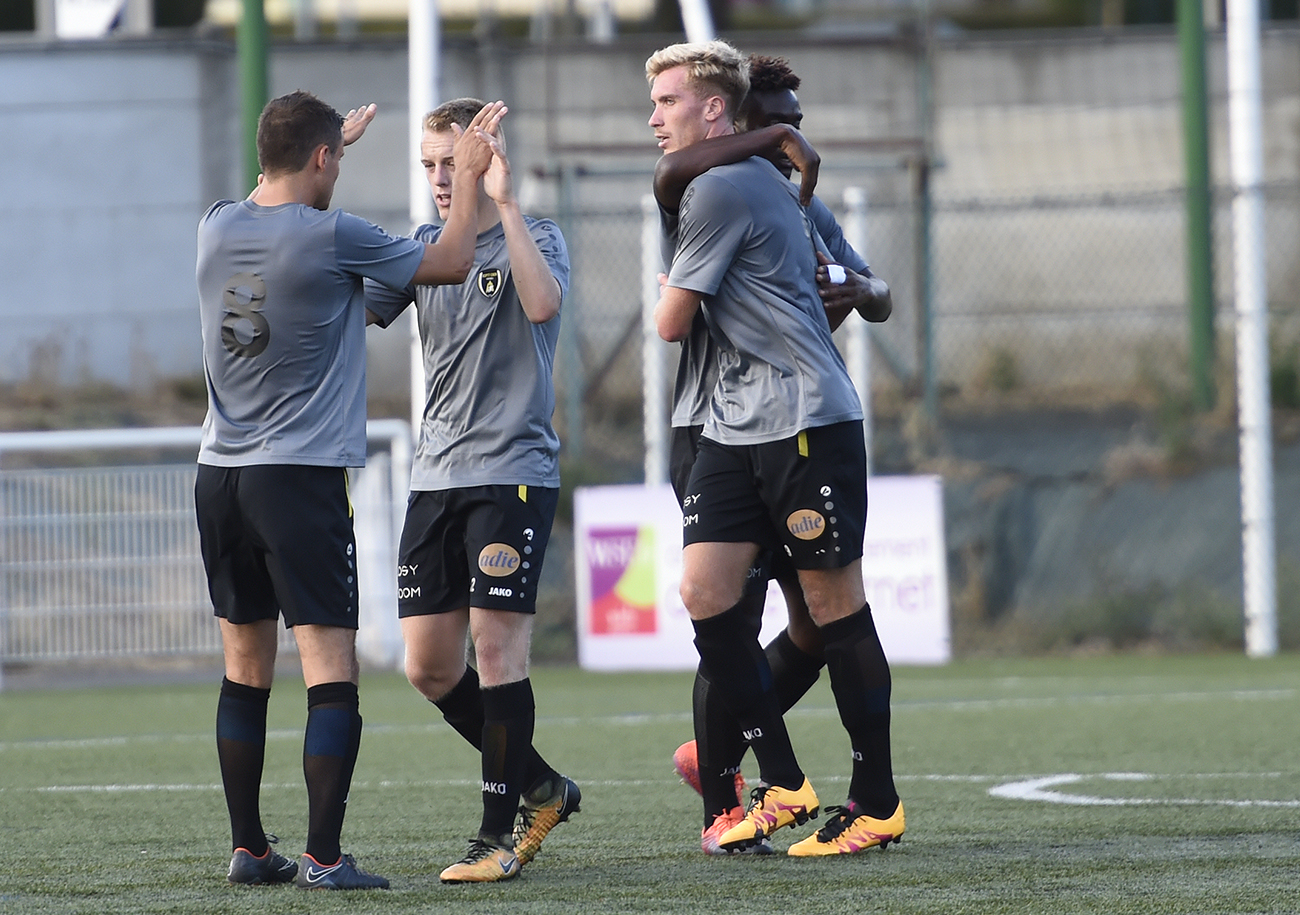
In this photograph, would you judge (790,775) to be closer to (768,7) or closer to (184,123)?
(184,123)

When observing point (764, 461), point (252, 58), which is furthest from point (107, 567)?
point (764, 461)

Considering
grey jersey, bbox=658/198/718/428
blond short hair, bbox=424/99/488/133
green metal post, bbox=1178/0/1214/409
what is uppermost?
green metal post, bbox=1178/0/1214/409

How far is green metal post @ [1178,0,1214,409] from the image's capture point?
1363 cm

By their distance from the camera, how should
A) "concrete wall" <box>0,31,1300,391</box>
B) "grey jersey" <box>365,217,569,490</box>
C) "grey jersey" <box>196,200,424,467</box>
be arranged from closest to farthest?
"grey jersey" <box>196,200,424,467</box>
"grey jersey" <box>365,217,569,490</box>
"concrete wall" <box>0,31,1300,391</box>

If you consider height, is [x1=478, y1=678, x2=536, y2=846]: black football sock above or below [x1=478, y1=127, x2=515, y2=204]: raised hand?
below

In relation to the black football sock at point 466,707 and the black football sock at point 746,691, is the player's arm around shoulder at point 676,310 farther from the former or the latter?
the black football sock at point 466,707

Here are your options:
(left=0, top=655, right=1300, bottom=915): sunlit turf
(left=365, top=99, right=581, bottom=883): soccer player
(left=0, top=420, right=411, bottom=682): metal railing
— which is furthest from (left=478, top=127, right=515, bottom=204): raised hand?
(left=0, top=420, right=411, bottom=682): metal railing

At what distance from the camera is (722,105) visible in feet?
15.8

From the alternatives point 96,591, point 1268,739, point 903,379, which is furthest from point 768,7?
point 1268,739

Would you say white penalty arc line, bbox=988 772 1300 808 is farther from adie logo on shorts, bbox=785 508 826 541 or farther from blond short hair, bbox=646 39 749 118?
blond short hair, bbox=646 39 749 118

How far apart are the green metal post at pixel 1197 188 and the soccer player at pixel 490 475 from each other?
9630 millimetres

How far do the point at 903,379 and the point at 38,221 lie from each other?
7.94 meters

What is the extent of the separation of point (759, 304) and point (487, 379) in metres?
0.72

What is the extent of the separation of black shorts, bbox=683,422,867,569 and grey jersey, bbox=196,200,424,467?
0.92 metres
